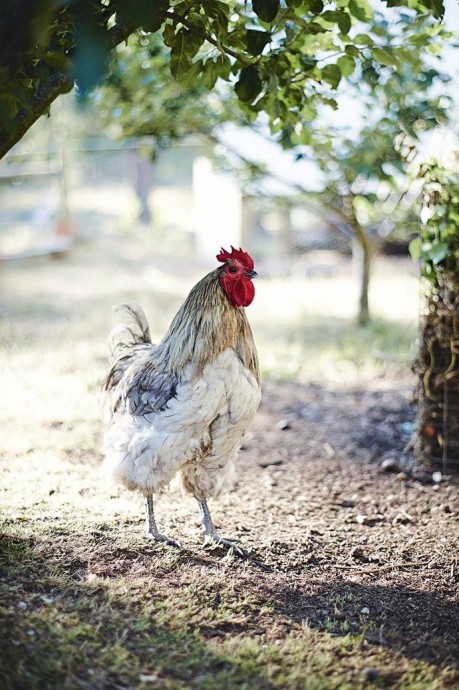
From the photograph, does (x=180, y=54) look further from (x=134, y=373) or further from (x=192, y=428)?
(x=192, y=428)

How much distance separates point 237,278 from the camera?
3.76 meters

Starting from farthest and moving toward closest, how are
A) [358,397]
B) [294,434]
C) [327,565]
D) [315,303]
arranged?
[315,303]
[358,397]
[294,434]
[327,565]

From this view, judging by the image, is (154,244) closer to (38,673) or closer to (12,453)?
(12,453)

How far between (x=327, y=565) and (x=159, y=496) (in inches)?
51.2

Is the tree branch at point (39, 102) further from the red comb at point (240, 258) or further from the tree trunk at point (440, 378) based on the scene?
the tree trunk at point (440, 378)

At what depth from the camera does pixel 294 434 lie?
19.9ft

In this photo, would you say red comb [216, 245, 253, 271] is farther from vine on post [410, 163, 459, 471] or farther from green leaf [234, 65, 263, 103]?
vine on post [410, 163, 459, 471]

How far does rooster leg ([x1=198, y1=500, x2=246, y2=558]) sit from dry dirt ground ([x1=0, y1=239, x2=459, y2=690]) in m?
0.08

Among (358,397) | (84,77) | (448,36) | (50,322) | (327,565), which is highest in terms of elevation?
(448,36)

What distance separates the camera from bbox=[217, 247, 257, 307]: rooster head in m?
3.76

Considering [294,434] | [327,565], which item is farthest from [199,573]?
[294,434]

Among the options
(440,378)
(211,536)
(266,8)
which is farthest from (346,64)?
(211,536)

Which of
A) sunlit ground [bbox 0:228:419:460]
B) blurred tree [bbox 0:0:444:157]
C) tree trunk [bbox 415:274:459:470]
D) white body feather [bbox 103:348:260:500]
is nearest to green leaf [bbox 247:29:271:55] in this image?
blurred tree [bbox 0:0:444:157]

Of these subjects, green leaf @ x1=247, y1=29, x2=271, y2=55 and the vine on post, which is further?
the vine on post
